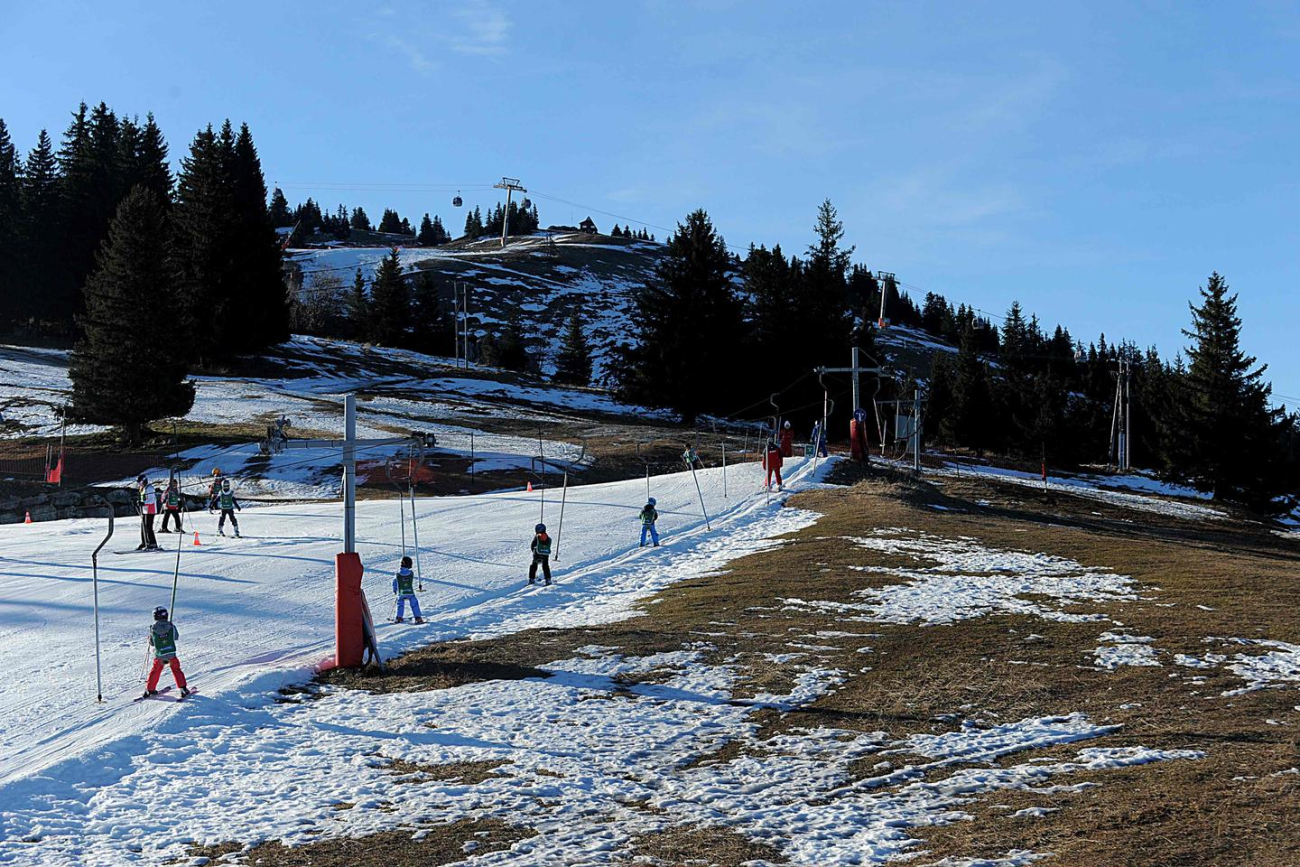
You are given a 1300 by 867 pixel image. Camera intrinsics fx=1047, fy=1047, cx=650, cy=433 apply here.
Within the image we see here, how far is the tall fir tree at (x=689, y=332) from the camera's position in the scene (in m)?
68.7

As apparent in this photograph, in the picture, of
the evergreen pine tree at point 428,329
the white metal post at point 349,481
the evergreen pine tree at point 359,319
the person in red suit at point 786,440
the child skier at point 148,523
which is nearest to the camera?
the white metal post at point 349,481

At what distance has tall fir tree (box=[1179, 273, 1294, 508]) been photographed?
62.6 m

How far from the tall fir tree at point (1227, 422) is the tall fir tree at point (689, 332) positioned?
2880 cm

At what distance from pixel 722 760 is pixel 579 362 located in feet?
344

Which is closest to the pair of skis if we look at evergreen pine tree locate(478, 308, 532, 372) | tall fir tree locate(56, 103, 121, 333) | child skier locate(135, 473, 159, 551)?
child skier locate(135, 473, 159, 551)

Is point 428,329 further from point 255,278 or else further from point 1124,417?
point 1124,417

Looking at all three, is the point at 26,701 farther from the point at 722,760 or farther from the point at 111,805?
the point at 722,760

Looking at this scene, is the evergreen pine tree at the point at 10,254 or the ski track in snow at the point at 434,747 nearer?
the ski track in snow at the point at 434,747

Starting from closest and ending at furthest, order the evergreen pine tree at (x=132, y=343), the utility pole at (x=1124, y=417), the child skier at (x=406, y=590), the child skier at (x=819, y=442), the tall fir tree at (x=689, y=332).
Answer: the child skier at (x=406, y=590)
the child skier at (x=819, y=442)
the evergreen pine tree at (x=132, y=343)
the tall fir tree at (x=689, y=332)
the utility pole at (x=1124, y=417)

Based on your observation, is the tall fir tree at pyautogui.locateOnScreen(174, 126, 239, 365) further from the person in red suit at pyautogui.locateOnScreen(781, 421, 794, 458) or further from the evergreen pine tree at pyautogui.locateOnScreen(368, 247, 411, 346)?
the person in red suit at pyautogui.locateOnScreen(781, 421, 794, 458)

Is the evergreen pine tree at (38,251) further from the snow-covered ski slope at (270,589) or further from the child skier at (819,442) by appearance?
the child skier at (819,442)

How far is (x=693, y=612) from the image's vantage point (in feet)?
70.9

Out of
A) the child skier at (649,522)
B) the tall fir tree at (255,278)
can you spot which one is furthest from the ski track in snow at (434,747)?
the tall fir tree at (255,278)

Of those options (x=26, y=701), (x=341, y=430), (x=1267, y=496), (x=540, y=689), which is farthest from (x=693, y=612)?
(x=1267, y=496)
